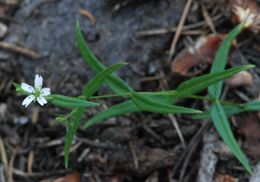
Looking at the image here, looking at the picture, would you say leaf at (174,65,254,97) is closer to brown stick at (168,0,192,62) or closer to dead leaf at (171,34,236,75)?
dead leaf at (171,34,236,75)

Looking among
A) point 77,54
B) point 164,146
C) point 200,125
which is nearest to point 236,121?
point 200,125

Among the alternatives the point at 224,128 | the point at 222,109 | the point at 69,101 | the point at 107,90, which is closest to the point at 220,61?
the point at 222,109

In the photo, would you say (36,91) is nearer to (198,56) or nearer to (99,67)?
(99,67)

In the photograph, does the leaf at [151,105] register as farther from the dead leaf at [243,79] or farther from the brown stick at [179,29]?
the brown stick at [179,29]

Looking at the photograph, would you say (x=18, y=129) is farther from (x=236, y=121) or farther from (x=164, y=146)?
(x=236, y=121)

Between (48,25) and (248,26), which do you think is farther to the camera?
(48,25)

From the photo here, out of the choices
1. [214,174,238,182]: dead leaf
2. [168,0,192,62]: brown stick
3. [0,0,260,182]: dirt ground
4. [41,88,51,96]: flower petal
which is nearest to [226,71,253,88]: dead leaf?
[0,0,260,182]: dirt ground
